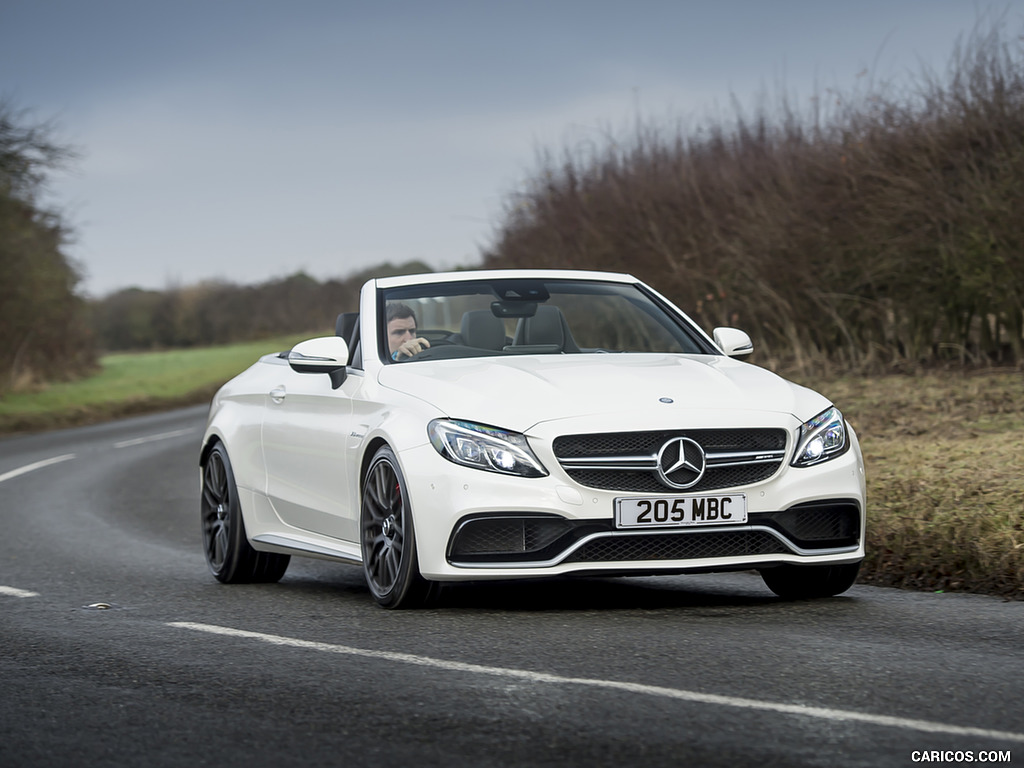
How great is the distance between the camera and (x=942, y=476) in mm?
10117

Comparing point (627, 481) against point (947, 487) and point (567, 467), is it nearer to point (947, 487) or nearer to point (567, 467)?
point (567, 467)

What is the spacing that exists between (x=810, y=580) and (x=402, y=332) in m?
2.46

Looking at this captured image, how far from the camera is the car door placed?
24.8ft

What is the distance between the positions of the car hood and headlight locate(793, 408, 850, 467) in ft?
0.15

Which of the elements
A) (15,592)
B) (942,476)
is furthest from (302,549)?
(942,476)

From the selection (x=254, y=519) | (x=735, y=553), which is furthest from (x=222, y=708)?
(x=254, y=519)

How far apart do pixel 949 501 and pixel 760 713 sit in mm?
4944

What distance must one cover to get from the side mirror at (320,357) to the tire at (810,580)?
230 centimetres

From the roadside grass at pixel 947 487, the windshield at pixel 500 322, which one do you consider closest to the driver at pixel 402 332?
the windshield at pixel 500 322

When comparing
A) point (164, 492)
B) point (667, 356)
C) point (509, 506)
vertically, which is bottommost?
point (164, 492)

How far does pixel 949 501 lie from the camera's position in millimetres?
9234

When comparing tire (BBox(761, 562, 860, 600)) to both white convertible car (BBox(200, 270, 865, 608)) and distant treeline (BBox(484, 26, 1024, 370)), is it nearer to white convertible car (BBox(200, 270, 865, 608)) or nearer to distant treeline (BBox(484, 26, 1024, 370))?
white convertible car (BBox(200, 270, 865, 608))

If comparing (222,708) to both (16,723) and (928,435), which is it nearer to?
(16,723)

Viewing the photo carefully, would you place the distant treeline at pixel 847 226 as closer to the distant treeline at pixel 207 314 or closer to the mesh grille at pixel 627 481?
the mesh grille at pixel 627 481
